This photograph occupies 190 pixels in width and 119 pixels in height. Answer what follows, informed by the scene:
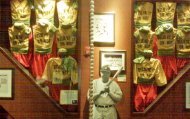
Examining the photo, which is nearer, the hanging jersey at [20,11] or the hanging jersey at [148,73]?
the hanging jersey at [148,73]

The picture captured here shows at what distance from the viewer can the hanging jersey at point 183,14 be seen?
585 cm

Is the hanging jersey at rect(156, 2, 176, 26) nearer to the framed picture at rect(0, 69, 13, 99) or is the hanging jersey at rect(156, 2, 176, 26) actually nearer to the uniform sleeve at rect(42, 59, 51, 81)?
the uniform sleeve at rect(42, 59, 51, 81)

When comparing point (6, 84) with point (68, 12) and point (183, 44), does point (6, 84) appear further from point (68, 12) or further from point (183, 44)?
point (183, 44)

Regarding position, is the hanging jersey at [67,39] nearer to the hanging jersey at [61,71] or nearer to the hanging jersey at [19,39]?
the hanging jersey at [61,71]

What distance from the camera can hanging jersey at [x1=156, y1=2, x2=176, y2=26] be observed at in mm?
5875

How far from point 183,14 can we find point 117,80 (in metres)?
1.52

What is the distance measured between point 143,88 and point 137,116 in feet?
1.56

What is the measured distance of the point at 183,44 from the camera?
19.4 feet

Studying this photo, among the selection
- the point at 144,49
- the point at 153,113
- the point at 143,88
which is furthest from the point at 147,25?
the point at 153,113

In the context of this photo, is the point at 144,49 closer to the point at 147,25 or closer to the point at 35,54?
the point at 147,25

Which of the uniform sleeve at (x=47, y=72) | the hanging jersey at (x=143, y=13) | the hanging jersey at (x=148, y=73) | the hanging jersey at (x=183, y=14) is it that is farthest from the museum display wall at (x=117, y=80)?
the hanging jersey at (x=183, y=14)

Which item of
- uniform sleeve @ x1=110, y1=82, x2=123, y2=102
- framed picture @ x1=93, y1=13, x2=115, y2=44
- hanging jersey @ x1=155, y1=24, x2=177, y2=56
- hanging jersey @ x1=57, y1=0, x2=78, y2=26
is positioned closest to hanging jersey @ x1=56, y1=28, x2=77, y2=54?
hanging jersey @ x1=57, y1=0, x2=78, y2=26

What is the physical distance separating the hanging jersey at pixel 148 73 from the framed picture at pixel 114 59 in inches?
11.5

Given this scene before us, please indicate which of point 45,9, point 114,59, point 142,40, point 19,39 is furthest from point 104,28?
point 19,39
